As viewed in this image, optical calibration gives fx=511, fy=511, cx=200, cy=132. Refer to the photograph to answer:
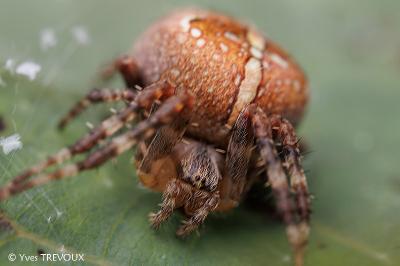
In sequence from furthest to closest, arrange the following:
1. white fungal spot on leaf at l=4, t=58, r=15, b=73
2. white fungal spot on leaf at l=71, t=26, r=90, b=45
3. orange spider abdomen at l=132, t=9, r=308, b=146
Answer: white fungal spot on leaf at l=71, t=26, r=90, b=45 → white fungal spot on leaf at l=4, t=58, r=15, b=73 → orange spider abdomen at l=132, t=9, r=308, b=146

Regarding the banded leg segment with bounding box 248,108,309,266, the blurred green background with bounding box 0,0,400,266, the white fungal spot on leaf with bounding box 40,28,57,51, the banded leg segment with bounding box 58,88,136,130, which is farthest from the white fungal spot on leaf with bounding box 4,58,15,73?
the banded leg segment with bounding box 248,108,309,266

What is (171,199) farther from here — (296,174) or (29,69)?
(29,69)

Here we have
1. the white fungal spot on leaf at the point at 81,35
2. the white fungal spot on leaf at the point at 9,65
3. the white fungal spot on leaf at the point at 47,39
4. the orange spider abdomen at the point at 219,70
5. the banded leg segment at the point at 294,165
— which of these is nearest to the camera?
the banded leg segment at the point at 294,165

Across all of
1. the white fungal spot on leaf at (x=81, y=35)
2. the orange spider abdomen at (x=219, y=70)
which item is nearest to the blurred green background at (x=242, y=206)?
the white fungal spot on leaf at (x=81, y=35)

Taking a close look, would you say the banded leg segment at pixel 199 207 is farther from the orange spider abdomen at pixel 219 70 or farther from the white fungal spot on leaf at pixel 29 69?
the white fungal spot on leaf at pixel 29 69

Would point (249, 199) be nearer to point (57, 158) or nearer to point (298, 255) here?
point (298, 255)

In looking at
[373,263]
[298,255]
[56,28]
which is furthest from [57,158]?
[56,28]

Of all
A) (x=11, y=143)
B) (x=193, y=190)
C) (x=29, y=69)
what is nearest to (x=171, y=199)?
(x=193, y=190)

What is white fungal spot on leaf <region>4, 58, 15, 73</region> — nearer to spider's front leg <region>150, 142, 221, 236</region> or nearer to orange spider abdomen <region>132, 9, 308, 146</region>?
orange spider abdomen <region>132, 9, 308, 146</region>
